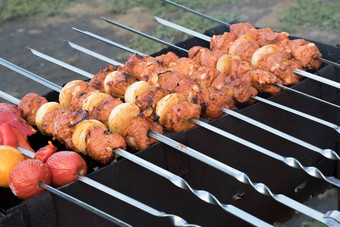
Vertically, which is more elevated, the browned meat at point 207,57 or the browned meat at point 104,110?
the browned meat at point 207,57

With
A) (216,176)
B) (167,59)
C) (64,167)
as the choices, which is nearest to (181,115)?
(216,176)

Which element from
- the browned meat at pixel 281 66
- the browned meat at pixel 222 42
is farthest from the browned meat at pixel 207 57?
the browned meat at pixel 281 66

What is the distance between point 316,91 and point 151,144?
131 centimetres

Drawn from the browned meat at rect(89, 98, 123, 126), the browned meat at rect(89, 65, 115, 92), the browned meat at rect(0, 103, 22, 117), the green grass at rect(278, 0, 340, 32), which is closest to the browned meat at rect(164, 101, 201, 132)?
the browned meat at rect(89, 98, 123, 126)

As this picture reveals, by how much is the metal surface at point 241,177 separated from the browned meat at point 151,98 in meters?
0.23

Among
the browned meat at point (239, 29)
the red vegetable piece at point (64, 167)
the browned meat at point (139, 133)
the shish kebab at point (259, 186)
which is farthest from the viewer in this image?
the browned meat at point (239, 29)

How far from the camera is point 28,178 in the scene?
91.4 inches

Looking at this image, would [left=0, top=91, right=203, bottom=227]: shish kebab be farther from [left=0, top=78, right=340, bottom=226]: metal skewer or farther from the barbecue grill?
[left=0, top=78, right=340, bottom=226]: metal skewer

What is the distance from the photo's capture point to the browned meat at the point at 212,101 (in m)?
2.98

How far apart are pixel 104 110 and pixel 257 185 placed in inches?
39.6

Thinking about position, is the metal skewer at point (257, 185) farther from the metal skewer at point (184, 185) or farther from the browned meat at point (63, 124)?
the browned meat at point (63, 124)

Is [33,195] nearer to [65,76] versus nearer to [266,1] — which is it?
[65,76]

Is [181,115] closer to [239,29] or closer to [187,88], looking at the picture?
[187,88]

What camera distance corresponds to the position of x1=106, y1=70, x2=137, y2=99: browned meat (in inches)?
124
